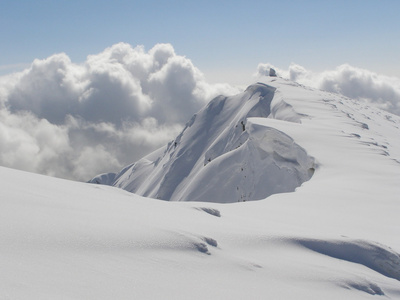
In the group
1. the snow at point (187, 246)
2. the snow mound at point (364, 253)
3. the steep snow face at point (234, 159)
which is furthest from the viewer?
the steep snow face at point (234, 159)

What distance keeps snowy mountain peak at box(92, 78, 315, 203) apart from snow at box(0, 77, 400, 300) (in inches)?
524

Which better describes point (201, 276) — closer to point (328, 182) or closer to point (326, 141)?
point (328, 182)

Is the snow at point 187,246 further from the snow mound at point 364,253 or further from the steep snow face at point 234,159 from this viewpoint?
the steep snow face at point 234,159

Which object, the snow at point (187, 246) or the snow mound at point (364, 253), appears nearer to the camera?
the snow at point (187, 246)

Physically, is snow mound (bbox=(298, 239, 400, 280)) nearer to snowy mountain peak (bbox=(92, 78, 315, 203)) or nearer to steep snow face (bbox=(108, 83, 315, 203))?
snowy mountain peak (bbox=(92, 78, 315, 203))

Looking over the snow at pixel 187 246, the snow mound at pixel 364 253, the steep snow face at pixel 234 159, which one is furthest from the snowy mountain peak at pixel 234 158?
the snow mound at pixel 364 253

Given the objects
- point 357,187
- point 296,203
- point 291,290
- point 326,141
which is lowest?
point 291,290

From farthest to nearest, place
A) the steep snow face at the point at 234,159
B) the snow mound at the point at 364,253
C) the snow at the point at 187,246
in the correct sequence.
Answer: the steep snow face at the point at 234,159 → the snow mound at the point at 364,253 → the snow at the point at 187,246

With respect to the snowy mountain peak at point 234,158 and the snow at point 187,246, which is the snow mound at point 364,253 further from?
the snowy mountain peak at point 234,158

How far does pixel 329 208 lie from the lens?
13414 millimetres

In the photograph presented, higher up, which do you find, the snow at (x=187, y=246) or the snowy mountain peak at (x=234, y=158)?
the snowy mountain peak at (x=234, y=158)

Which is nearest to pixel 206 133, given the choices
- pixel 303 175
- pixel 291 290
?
pixel 303 175

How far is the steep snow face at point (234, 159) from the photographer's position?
3241 cm

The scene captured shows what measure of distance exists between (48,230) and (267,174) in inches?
1309
